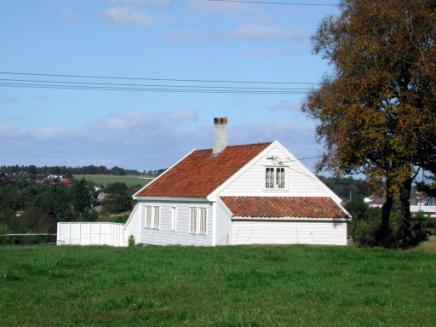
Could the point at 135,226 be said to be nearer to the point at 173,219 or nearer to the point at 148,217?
the point at 148,217

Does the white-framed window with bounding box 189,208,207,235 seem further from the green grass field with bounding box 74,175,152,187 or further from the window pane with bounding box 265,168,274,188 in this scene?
the green grass field with bounding box 74,175,152,187

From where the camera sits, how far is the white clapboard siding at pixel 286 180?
1708 inches

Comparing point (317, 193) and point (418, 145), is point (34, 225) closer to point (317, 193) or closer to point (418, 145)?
point (317, 193)

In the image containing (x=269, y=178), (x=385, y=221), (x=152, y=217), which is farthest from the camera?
(x=152, y=217)

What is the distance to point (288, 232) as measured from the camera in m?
42.3

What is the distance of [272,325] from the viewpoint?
1180cm

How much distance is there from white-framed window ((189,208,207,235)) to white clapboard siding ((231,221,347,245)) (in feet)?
7.90

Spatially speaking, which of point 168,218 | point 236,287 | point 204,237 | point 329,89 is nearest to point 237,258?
point 236,287

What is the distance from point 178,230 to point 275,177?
20.9 ft

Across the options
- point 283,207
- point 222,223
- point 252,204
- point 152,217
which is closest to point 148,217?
point 152,217

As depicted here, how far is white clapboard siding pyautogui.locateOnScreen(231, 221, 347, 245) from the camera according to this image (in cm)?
4141

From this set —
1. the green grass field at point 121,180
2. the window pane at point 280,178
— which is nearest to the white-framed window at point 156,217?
the window pane at point 280,178

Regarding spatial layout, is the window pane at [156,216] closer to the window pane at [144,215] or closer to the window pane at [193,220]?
the window pane at [144,215]

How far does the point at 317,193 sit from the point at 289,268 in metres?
24.1
